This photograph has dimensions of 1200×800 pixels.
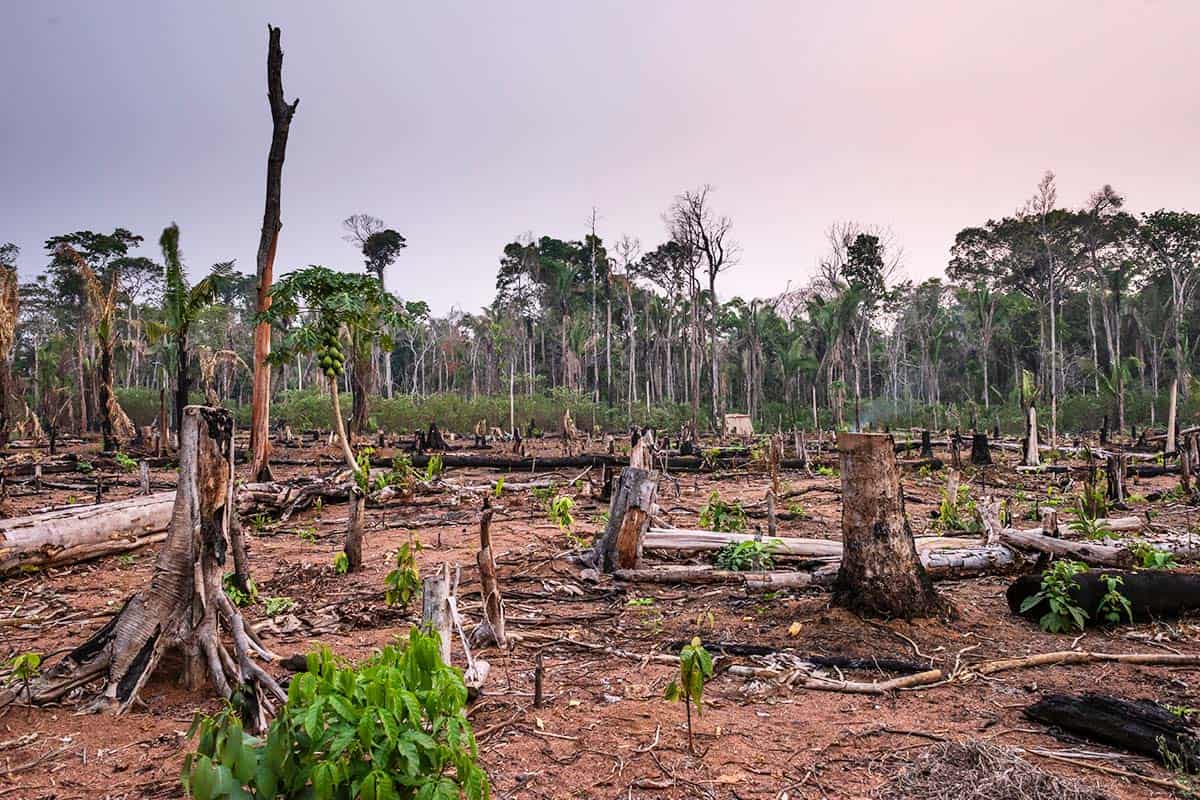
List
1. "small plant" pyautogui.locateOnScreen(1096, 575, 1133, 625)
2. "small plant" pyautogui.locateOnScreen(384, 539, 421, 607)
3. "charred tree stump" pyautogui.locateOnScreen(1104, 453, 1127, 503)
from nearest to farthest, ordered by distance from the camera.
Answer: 1. "small plant" pyautogui.locateOnScreen(1096, 575, 1133, 625)
2. "small plant" pyautogui.locateOnScreen(384, 539, 421, 607)
3. "charred tree stump" pyautogui.locateOnScreen(1104, 453, 1127, 503)

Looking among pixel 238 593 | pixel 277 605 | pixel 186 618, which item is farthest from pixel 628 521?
pixel 186 618

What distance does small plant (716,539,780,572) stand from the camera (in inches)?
266

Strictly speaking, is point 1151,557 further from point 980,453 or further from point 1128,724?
point 980,453

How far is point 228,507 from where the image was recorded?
13.5ft

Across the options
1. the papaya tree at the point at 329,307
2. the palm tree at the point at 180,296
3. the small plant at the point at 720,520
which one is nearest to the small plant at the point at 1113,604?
the small plant at the point at 720,520

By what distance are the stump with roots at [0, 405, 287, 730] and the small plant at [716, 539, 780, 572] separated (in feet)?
13.9

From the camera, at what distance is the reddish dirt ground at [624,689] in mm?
3051

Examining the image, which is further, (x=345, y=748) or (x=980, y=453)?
(x=980, y=453)

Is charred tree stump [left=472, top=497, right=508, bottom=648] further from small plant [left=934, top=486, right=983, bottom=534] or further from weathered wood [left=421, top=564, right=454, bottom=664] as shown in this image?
small plant [left=934, top=486, right=983, bottom=534]

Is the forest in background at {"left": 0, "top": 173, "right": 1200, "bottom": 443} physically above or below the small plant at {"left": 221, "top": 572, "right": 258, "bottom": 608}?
above

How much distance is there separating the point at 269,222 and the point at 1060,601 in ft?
46.4

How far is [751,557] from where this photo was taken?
268 inches

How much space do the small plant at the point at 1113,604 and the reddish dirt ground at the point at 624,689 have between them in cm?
10

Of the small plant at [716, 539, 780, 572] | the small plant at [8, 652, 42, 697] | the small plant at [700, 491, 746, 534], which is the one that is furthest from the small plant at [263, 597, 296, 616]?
the small plant at [700, 491, 746, 534]
